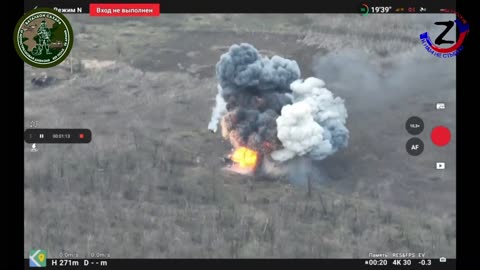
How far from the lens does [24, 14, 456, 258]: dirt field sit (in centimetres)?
4322

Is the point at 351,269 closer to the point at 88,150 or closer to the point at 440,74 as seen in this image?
the point at 440,74

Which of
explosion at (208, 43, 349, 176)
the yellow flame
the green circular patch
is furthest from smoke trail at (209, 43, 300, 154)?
the green circular patch

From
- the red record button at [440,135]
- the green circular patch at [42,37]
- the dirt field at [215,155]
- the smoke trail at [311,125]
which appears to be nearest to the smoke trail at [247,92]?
the dirt field at [215,155]

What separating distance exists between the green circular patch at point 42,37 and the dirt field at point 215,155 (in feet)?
4.28

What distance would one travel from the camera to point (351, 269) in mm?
42156

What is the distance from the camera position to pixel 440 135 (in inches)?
1690

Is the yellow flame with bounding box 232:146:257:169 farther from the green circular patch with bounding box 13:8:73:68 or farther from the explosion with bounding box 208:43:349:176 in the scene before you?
the green circular patch with bounding box 13:8:73:68

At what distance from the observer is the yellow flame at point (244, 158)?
4678cm

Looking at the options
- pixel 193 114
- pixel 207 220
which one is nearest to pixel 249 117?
pixel 193 114

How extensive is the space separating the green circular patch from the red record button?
17091 millimetres

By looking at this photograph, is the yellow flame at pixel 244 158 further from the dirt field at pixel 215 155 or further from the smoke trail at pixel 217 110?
the smoke trail at pixel 217 110

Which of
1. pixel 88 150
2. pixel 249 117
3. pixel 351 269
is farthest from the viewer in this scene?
pixel 249 117

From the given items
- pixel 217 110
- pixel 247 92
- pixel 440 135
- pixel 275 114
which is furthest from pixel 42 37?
pixel 440 135

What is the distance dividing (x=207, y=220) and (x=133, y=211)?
11.3 feet
